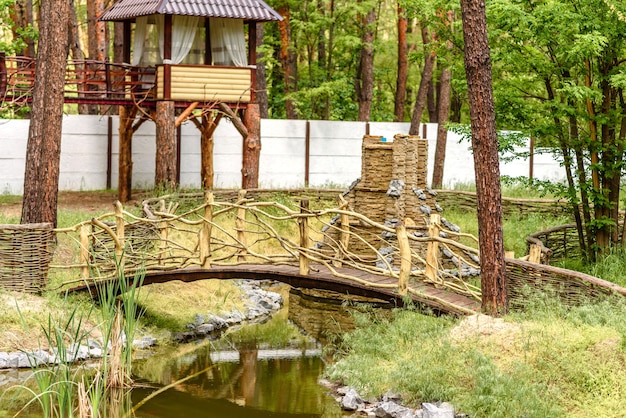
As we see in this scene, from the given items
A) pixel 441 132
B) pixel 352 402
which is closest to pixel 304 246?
pixel 352 402

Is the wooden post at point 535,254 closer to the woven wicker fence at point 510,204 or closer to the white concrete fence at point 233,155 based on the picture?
the woven wicker fence at point 510,204

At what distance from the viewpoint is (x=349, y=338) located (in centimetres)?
1280

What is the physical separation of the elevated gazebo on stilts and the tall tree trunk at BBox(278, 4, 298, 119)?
222 inches

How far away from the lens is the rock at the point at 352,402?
11266 millimetres

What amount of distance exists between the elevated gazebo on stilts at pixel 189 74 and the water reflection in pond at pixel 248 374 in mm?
6438

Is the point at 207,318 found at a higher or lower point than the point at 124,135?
lower

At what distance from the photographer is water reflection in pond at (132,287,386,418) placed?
38.2 ft

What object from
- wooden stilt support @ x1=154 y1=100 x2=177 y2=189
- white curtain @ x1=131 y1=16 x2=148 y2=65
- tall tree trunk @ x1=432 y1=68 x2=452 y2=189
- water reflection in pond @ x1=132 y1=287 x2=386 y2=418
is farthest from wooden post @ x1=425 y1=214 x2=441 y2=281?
tall tree trunk @ x1=432 y1=68 x2=452 y2=189

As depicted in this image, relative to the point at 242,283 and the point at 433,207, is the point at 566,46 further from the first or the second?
the point at 242,283

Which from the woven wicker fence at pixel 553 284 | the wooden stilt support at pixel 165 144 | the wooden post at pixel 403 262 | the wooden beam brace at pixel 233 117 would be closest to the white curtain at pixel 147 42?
the wooden stilt support at pixel 165 144

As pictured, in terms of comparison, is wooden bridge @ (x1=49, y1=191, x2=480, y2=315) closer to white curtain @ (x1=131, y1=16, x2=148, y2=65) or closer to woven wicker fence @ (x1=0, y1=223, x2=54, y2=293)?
woven wicker fence @ (x1=0, y1=223, x2=54, y2=293)

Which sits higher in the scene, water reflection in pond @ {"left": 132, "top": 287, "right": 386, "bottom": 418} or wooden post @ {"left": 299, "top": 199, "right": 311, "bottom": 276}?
wooden post @ {"left": 299, "top": 199, "right": 311, "bottom": 276}

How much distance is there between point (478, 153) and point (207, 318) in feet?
18.8

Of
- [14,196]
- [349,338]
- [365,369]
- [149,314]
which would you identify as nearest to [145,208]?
[149,314]
